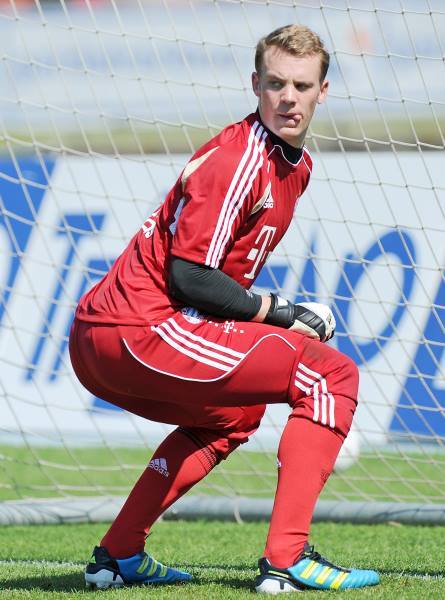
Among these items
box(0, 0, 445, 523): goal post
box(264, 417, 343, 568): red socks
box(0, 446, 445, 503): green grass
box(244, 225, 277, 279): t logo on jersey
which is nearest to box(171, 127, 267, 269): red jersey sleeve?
box(244, 225, 277, 279): t logo on jersey

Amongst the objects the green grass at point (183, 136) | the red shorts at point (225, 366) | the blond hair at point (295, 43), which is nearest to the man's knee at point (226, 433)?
the red shorts at point (225, 366)

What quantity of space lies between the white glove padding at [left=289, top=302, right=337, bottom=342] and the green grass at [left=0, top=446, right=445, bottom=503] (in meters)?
2.64

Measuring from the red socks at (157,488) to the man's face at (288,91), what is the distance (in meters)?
1.06

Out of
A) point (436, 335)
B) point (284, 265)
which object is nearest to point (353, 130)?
point (284, 265)

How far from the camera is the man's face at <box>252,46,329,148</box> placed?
3205mm

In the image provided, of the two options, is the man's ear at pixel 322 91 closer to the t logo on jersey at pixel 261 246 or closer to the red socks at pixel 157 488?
the t logo on jersey at pixel 261 246

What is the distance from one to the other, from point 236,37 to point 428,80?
2078 millimetres

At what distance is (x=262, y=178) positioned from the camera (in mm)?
3166

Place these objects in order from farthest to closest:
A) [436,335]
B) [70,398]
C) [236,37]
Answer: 1. [236,37]
2. [70,398]
3. [436,335]

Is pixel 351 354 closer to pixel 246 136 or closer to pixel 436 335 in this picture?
pixel 436 335

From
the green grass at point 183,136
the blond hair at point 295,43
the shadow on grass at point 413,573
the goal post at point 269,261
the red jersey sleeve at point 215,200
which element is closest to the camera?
the red jersey sleeve at point 215,200

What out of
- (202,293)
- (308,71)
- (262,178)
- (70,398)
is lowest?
(70,398)

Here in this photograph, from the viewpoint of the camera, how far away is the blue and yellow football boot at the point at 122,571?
137 inches

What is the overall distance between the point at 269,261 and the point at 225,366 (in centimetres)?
449
